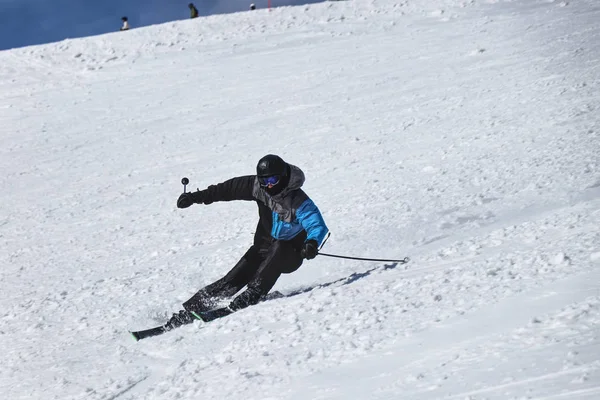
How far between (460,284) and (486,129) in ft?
21.0

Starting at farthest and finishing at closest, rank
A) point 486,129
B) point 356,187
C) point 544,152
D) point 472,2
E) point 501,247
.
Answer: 1. point 472,2
2. point 486,129
3. point 356,187
4. point 544,152
5. point 501,247

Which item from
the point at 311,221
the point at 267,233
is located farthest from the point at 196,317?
A: the point at 311,221

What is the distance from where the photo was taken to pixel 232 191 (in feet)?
19.7

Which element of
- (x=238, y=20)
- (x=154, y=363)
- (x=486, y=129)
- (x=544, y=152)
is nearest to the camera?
(x=154, y=363)

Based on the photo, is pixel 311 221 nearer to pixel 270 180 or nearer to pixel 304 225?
pixel 304 225

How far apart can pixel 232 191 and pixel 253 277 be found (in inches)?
32.4

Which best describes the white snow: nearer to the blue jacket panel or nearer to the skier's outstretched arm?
the blue jacket panel

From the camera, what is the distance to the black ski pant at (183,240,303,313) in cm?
564

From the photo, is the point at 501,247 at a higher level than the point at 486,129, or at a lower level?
lower

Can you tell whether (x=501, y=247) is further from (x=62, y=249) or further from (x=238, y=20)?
(x=238, y=20)

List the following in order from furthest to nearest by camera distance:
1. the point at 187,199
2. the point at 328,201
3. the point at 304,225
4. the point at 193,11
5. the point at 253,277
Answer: the point at 193,11, the point at 328,201, the point at 187,199, the point at 253,277, the point at 304,225

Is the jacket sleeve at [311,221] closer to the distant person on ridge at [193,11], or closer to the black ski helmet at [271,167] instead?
the black ski helmet at [271,167]

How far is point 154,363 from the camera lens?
15.4ft

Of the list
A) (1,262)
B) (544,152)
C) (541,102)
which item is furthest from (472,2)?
(1,262)
